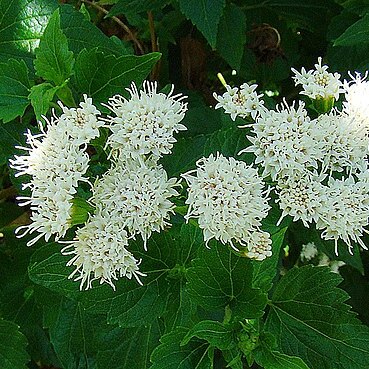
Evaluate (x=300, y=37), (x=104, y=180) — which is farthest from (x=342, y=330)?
(x=300, y=37)

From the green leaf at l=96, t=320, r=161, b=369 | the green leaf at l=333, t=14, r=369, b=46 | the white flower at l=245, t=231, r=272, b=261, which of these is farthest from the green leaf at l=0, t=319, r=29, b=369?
the green leaf at l=333, t=14, r=369, b=46

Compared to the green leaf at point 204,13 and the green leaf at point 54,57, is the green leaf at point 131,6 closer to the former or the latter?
the green leaf at point 204,13

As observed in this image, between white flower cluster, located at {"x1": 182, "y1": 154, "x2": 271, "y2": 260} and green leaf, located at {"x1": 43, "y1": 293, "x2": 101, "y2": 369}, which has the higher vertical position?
white flower cluster, located at {"x1": 182, "y1": 154, "x2": 271, "y2": 260}

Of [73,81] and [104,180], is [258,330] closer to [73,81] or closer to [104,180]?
[104,180]

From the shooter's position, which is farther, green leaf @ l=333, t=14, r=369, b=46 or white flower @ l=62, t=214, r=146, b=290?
green leaf @ l=333, t=14, r=369, b=46

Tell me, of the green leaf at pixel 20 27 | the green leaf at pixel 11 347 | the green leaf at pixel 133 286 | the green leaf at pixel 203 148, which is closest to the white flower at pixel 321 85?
the green leaf at pixel 203 148

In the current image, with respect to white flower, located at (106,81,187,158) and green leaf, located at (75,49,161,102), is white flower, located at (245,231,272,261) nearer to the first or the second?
white flower, located at (106,81,187,158)
